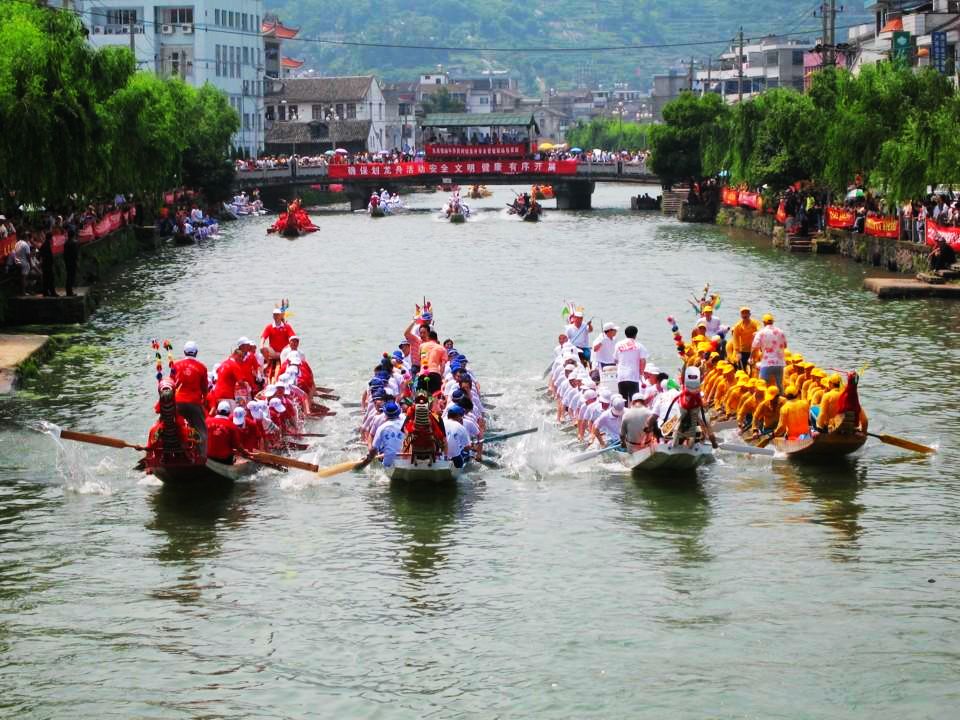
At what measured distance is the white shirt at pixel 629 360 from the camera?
28234 mm

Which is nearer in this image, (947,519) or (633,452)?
(947,519)

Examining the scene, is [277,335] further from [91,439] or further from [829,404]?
[829,404]

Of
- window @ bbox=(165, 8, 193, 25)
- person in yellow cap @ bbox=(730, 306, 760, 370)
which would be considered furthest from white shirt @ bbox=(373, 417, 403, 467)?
window @ bbox=(165, 8, 193, 25)

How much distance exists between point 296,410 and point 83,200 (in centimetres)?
3084

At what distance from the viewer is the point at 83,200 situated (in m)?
56.4

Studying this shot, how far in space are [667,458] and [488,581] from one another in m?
4.81

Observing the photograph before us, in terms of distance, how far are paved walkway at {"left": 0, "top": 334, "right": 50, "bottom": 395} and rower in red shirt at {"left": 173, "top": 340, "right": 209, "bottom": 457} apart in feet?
28.1

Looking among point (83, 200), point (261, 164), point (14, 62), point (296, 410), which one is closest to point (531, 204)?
point (261, 164)

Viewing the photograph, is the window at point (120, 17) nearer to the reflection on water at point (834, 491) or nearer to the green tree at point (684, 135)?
the green tree at point (684, 135)

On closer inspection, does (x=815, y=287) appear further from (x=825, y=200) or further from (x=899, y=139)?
(x=825, y=200)

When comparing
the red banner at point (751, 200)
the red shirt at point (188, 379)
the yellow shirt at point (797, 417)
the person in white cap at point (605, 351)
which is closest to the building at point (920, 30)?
the red banner at point (751, 200)

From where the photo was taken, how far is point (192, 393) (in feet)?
78.7

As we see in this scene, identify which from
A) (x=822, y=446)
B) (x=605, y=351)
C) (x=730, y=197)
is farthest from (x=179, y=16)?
(x=822, y=446)

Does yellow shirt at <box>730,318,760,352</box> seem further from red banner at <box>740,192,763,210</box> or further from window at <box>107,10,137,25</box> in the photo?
window at <box>107,10,137,25</box>
